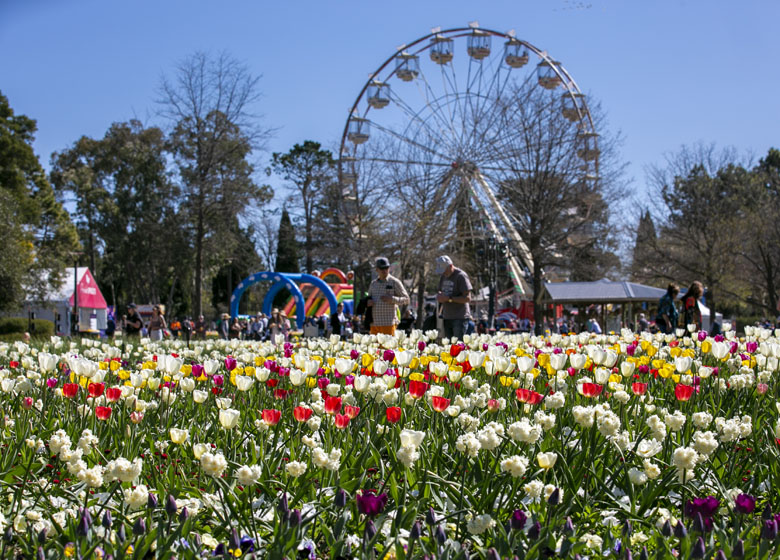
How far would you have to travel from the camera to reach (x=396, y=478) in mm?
2475

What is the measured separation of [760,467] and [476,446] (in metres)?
1.12

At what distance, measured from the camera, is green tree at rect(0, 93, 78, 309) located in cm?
2872

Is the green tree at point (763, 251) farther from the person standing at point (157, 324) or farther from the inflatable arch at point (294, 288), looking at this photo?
the person standing at point (157, 324)

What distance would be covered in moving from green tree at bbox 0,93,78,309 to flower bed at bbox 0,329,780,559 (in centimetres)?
2766

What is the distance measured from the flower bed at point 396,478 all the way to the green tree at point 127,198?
42.9 metres

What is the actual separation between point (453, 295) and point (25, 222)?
30.5m

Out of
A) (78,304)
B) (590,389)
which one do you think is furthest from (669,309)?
(78,304)

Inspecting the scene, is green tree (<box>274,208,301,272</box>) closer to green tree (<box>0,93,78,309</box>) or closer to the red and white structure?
green tree (<box>0,93,78,309</box>)

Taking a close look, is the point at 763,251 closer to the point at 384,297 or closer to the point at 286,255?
the point at 384,297

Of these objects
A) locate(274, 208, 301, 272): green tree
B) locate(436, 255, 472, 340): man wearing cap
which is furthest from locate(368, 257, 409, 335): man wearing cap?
locate(274, 208, 301, 272): green tree

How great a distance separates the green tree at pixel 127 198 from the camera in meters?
45.6

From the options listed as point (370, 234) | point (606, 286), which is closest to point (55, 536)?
point (606, 286)

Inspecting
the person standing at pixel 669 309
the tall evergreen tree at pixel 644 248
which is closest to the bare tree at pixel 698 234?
the tall evergreen tree at pixel 644 248

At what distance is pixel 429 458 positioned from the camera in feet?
8.68
